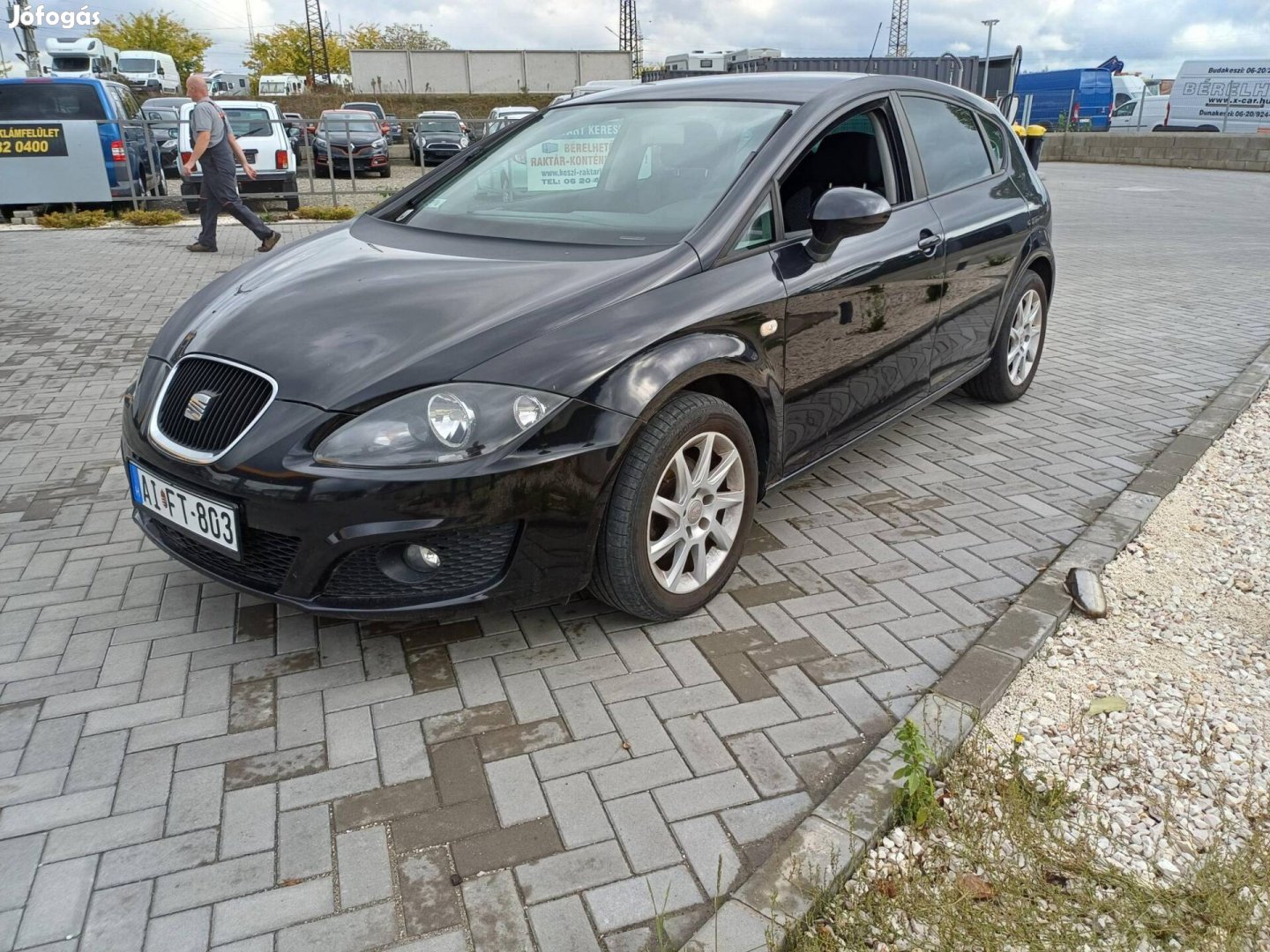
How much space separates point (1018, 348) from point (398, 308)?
379 cm

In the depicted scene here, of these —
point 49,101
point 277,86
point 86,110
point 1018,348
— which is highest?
point 277,86

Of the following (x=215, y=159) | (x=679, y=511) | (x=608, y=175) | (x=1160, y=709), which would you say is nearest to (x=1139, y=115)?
(x=215, y=159)

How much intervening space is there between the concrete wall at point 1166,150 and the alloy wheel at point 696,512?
27.2 m

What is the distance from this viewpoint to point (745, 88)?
3.88 meters

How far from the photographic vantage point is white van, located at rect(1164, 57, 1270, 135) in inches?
1167

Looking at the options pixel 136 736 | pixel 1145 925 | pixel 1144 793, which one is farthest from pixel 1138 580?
pixel 136 736

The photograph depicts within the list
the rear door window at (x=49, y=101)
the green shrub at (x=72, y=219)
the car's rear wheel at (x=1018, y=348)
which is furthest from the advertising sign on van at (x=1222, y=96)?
the green shrub at (x=72, y=219)

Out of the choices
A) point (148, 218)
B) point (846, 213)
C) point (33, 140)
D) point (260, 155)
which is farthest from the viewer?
point (260, 155)

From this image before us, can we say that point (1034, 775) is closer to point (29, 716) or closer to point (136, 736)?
point (136, 736)

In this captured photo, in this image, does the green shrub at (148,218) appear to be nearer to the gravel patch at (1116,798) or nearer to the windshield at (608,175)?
the windshield at (608,175)

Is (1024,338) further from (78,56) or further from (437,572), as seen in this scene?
(78,56)

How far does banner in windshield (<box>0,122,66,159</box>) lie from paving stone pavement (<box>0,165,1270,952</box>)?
397 inches

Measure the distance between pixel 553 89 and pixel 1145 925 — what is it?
49785 mm

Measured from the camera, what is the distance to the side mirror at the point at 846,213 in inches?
128
